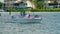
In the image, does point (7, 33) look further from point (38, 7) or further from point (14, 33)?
point (38, 7)

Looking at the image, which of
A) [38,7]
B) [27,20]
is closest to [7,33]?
[27,20]

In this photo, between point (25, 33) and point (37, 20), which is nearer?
point (25, 33)

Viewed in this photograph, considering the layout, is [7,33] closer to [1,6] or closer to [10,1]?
[1,6]

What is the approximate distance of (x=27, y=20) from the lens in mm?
22547

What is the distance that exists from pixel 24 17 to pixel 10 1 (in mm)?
49960

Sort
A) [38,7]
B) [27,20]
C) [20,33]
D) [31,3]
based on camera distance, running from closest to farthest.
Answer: [20,33] < [27,20] < [38,7] < [31,3]

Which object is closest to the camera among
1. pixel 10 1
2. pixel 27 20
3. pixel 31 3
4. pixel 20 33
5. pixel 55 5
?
pixel 20 33

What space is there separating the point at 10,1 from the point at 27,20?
50386mm

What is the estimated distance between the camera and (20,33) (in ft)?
49.9

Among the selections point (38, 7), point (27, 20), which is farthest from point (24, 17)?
point (38, 7)

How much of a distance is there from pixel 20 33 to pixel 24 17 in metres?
7.78

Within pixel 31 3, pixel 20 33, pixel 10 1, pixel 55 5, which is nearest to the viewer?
pixel 20 33

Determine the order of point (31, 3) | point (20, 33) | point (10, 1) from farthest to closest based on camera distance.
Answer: point (10, 1), point (31, 3), point (20, 33)

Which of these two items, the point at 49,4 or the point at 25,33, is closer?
the point at 25,33
